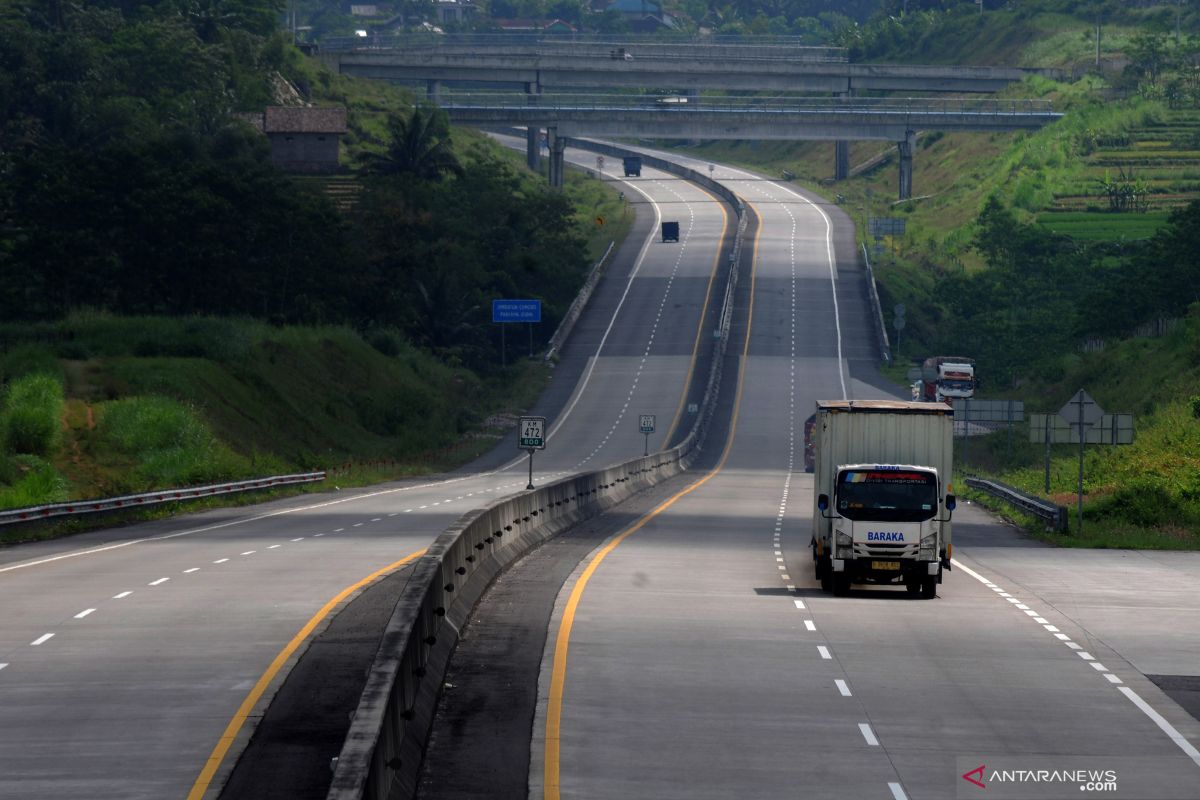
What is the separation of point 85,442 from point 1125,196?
113 metres

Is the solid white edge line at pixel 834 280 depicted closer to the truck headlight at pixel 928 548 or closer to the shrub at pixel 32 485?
the shrub at pixel 32 485

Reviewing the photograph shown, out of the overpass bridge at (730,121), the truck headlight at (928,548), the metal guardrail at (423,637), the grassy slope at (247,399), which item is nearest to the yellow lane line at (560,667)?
the metal guardrail at (423,637)

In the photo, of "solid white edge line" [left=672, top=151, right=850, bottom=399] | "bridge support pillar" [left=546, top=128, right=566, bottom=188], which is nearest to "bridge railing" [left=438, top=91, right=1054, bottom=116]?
"bridge support pillar" [left=546, top=128, right=566, bottom=188]

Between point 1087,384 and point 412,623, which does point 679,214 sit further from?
point 412,623

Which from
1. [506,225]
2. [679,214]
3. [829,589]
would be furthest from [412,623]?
[679,214]

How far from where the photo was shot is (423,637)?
20.2 meters

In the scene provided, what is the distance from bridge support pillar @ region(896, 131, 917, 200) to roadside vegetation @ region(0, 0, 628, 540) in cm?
3087

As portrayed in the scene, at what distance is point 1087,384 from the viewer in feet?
323

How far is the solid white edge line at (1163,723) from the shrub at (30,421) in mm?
46835

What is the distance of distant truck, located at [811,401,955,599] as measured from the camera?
103 ft

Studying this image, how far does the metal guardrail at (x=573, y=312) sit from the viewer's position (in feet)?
430

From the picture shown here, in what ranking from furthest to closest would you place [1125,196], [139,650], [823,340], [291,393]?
[1125,196] → [823,340] → [291,393] → [139,650]

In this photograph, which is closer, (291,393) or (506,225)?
(291,393)

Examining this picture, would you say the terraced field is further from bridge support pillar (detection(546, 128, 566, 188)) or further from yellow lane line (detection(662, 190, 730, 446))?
bridge support pillar (detection(546, 128, 566, 188))
